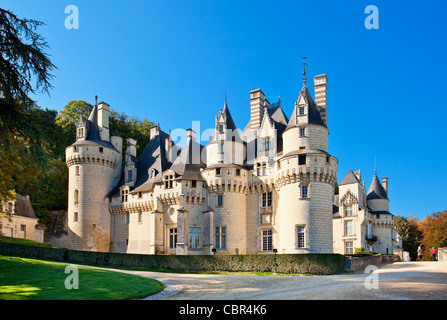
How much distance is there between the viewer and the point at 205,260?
98.7ft

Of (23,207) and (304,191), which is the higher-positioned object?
(304,191)

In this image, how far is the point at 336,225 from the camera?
4647 cm

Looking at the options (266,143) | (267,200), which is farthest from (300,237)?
(266,143)

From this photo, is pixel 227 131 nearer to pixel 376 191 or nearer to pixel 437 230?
pixel 376 191

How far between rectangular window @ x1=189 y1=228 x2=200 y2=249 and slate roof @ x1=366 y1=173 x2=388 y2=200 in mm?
23748

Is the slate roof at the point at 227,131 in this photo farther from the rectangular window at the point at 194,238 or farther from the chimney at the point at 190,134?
the rectangular window at the point at 194,238

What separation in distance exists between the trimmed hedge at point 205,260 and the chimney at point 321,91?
1283 cm

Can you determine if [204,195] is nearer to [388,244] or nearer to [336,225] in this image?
[336,225]

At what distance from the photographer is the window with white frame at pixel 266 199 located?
3481 centimetres

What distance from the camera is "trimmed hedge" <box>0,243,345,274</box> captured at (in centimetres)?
2738

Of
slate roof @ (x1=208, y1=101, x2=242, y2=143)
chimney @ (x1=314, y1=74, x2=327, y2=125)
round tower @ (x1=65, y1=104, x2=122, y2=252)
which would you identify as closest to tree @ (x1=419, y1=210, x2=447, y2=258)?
chimney @ (x1=314, y1=74, x2=327, y2=125)

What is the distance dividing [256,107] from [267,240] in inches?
482

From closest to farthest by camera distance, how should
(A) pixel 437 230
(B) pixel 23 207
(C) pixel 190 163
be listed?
(C) pixel 190 163 < (B) pixel 23 207 < (A) pixel 437 230
